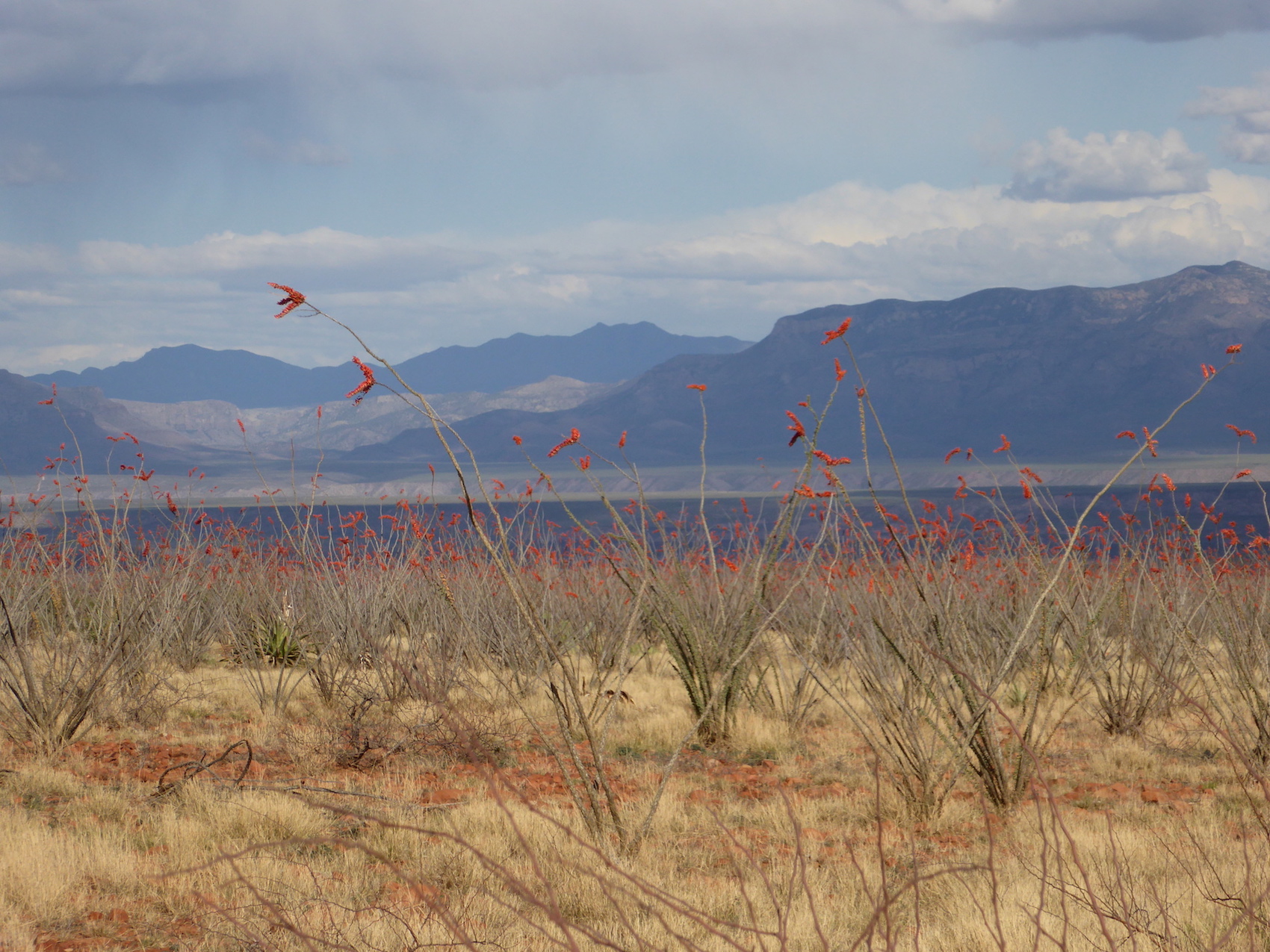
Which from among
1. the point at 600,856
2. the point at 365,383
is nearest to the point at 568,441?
the point at 365,383

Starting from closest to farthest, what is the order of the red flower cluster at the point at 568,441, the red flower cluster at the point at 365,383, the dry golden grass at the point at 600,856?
the red flower cluster at the point at 365,383 → the dry golden grass at the point at 600,856 → the red flower cluster at the point at 568,441

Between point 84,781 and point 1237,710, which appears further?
point 1237,710

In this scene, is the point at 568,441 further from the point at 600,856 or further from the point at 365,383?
the point at 600,856

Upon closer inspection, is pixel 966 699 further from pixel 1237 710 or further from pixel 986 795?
pixel 1237 710

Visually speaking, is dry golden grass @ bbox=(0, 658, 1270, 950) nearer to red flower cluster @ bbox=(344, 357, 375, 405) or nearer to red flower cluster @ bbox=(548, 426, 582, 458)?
red flower cluster @ bbox=(548, 426, 582, 458)

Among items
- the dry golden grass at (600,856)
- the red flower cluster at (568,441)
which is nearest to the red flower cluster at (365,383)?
the red flower cluster at (568,441)

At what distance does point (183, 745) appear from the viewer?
7.45m

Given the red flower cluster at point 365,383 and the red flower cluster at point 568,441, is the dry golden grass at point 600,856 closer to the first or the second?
the red flower cluster at point 568,441

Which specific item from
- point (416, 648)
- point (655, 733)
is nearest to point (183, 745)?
point (416, 648)

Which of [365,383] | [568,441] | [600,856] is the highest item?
[365,383]

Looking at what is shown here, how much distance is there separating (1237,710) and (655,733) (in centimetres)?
414

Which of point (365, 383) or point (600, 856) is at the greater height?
point (365, 383)

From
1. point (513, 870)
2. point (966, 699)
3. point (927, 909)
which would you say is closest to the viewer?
point (927, 909)

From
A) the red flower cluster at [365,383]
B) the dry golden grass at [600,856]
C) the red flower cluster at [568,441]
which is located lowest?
the dry golden grass at [600,856]
